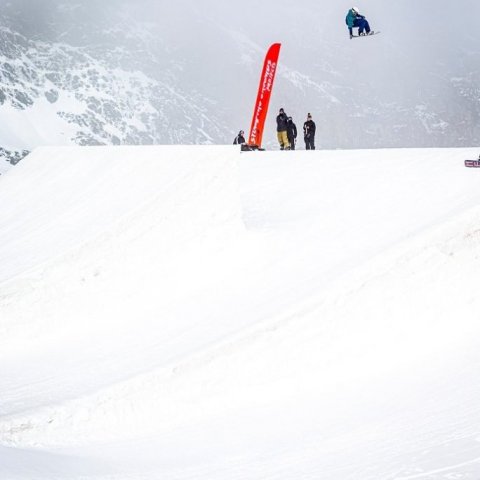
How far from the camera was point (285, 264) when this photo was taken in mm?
14422

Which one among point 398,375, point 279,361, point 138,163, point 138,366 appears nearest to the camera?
point 398,375

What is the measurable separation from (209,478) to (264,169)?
10796 mm

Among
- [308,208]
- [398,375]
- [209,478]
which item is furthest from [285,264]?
[209,478]

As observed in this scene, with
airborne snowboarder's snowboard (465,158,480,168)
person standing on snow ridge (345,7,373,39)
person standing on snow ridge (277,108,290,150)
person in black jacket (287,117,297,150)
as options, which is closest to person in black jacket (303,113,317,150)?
person in black jacket (287,117,297,150)

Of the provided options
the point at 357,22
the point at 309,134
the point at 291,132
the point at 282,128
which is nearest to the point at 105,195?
the point at 282,128

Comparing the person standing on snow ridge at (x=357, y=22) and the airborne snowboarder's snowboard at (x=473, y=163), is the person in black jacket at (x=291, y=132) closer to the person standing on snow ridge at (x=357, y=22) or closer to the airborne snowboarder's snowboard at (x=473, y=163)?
the person standing on snow ridge at (x=357, y=22)

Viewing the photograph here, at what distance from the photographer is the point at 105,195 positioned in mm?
19688

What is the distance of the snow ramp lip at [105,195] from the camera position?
1758 cm

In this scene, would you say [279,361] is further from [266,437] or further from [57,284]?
[57,284]

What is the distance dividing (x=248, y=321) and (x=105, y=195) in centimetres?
821

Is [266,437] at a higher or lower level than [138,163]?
lower

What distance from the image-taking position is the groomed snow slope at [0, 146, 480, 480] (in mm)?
9211

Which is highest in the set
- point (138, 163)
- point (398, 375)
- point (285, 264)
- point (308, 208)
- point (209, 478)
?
point (138, 163)

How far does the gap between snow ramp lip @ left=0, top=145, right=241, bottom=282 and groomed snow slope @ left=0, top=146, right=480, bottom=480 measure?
0.19 feet
